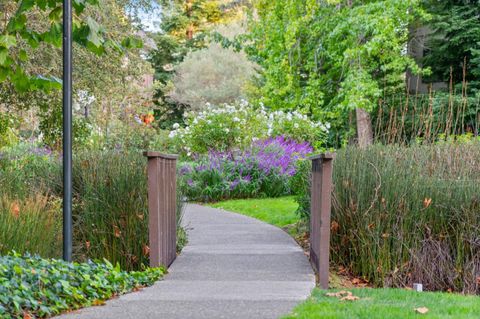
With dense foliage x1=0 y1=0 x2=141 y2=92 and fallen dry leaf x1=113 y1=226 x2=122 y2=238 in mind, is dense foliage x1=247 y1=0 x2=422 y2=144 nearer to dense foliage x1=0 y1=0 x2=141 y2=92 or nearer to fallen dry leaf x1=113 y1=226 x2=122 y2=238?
fallen dry leaf x1=113 y1=226 x2=122 y2=238

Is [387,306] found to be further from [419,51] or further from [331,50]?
[419,51]

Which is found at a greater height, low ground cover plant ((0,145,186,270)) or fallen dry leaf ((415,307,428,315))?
low ground cover plant ((0,145,186,270))

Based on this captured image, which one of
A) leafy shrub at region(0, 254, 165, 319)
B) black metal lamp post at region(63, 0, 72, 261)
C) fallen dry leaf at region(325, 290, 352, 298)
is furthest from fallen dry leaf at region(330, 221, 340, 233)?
black metal lamp post at region(63, 0, 72, 261)

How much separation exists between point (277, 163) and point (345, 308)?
10.0 m

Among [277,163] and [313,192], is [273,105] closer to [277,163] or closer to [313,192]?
[277,163]

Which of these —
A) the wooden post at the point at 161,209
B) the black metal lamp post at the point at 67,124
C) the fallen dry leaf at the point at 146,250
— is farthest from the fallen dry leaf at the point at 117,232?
the black metal lamp post at the point at 67,124

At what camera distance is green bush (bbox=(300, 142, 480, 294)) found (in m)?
6.26

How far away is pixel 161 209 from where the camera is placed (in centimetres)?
636

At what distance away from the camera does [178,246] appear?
7.82 metres

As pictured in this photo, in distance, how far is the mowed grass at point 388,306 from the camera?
4207 millimetres

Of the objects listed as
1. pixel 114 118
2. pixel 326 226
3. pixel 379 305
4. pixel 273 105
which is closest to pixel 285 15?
pixel 273 105

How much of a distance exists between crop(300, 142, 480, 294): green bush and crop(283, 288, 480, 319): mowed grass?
86cm

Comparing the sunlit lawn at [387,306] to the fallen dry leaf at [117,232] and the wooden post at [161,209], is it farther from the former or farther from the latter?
the fallen dry leaf at [117,232]

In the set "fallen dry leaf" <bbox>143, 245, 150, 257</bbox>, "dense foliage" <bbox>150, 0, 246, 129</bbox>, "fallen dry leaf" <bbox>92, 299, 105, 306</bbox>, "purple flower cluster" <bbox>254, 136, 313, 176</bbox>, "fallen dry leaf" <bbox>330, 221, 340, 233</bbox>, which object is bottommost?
"fallen dry leaf" <bbox>92, 299, 105, 306</bbox>
